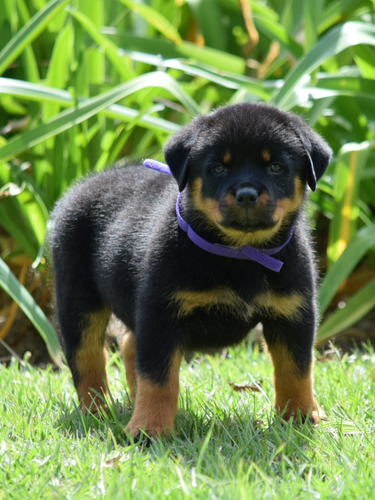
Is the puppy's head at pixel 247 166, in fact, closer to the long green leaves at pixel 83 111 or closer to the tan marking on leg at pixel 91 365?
the tan marking on leg at pixel 91 365

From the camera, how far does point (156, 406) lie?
9.91 ft

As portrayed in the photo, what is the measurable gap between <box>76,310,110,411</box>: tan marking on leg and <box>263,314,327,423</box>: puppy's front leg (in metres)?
0.76

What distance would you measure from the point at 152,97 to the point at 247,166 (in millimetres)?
2240

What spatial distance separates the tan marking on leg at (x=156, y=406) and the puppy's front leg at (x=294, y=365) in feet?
1.50

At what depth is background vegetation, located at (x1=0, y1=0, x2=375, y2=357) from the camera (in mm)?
4527

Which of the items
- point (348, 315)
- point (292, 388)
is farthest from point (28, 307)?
point (348, 315)

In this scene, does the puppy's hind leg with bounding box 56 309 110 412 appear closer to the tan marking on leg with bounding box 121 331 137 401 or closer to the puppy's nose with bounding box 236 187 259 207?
the tan marking on leg with bounding box 121 331 137 401

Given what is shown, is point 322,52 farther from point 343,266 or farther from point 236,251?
point 236,251

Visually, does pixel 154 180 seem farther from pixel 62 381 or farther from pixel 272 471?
A: pixel 272 471

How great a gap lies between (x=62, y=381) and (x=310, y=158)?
→ 1716mm

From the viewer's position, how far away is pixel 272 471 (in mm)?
2537

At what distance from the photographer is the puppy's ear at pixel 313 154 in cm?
313

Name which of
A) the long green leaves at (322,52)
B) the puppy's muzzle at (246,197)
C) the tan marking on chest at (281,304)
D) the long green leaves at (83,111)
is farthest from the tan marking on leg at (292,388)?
the long green leaves at (83,111)

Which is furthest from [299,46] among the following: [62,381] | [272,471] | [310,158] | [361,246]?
[272,471]
